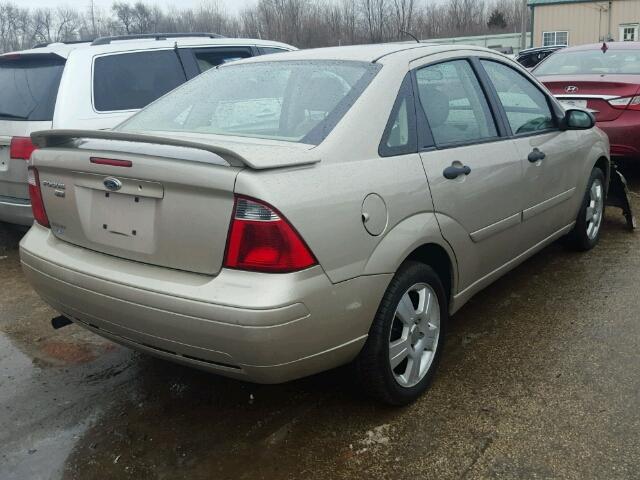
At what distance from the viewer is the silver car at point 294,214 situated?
2236 mm

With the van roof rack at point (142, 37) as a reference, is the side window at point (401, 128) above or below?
below

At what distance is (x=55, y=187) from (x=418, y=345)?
5.71ft

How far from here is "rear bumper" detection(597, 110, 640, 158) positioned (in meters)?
6.30

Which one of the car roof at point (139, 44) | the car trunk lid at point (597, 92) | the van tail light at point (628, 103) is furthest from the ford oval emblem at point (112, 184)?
the van tail light at point (628, 103)

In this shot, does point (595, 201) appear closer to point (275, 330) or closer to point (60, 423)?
point (275, 330)

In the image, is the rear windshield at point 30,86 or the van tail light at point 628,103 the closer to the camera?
the rear windshield at point 30,86

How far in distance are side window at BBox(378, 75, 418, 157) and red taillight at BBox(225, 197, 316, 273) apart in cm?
67

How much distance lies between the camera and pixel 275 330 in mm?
2195

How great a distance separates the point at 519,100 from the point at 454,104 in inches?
33.2

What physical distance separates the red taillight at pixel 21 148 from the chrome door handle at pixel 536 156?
11.4 feet

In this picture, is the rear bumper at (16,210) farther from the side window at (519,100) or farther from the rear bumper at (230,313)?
the side window at (519,100)

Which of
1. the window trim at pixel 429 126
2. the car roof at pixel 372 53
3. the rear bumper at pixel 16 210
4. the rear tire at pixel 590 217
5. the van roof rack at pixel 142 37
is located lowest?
the rear tire at pixel 590 217

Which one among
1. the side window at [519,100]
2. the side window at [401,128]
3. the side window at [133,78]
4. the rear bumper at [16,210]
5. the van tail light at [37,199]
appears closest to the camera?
the side window at [401,128]

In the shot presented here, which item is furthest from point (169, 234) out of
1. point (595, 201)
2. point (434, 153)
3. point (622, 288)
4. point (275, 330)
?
point (595, 201)
